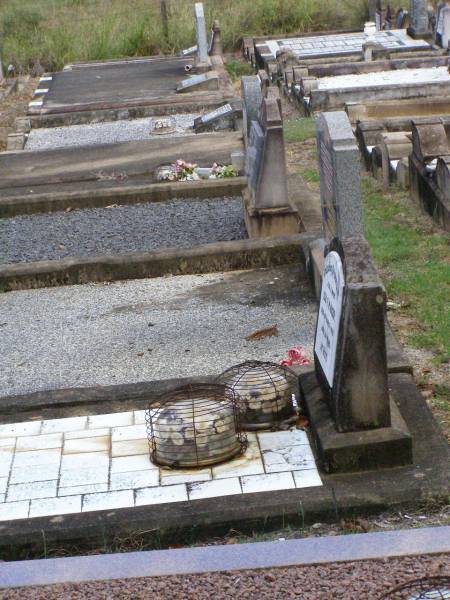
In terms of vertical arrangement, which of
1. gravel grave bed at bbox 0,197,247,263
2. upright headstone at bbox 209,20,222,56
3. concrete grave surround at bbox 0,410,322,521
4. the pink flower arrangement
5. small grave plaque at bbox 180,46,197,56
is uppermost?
concrete grave surround at bbox 0,410,322,521

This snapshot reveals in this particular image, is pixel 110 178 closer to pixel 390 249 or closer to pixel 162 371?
pixel 390 249

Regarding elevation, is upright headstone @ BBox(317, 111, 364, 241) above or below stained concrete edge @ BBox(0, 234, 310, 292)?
above

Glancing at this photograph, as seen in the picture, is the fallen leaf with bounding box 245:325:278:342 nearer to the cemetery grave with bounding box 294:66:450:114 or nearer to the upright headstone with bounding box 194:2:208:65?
the cemetery grave with bounding box 294:66:450:114

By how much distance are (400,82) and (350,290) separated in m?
14.0

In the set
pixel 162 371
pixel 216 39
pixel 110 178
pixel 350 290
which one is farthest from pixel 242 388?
pixel 216 39

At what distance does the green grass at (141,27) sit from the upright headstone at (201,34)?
4116 millimetres

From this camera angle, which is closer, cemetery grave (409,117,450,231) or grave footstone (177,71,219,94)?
cemetery grave (409,117,450,231)

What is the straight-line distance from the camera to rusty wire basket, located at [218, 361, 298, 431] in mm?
5148

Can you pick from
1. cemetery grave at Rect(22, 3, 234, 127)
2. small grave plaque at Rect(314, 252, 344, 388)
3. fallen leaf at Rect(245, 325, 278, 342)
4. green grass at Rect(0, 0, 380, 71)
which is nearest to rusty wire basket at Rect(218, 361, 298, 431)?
small grave plaque at Rect(314, 252, 344, 388)

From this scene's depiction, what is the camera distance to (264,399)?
5.14 meters

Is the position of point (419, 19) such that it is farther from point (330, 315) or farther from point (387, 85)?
point (330, 315)

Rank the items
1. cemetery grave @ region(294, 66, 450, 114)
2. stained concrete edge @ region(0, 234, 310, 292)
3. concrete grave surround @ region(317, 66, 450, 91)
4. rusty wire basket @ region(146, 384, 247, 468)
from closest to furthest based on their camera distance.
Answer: rusty wire basket @ region(146, 384, 247, 468), stained concrete edge @ region(0, 234, 310, 292), cemetery grave @ region(294, 66, 450, 114), concrete grave surround @ region(317, 66, 450, 91)

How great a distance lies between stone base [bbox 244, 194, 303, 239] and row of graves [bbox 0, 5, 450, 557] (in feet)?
0.04

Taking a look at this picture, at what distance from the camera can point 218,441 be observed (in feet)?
15.9
